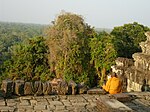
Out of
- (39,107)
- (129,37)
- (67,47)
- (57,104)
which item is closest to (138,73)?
(57,104)

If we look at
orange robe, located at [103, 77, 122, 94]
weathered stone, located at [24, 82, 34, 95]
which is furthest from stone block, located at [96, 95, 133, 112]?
weathered stone, located at [24, 82, 34, 95]

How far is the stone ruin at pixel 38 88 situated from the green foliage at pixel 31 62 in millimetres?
15836

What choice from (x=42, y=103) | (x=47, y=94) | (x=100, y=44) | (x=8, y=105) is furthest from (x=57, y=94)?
(x=100, y=44)

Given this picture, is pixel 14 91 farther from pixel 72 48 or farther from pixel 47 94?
pixel 72 48

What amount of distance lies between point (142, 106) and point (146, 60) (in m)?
5.24

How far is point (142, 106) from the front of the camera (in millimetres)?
7828

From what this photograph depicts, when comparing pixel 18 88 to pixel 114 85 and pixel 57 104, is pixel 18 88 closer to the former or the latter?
pixel 57 104

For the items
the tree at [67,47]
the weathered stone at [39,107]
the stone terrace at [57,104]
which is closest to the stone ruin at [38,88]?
A: the stone terrace at [57,104]

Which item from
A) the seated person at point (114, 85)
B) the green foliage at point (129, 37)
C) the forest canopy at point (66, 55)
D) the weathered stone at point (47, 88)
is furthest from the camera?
the green foliage at point (129, 37)

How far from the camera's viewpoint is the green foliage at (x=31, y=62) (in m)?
24.5

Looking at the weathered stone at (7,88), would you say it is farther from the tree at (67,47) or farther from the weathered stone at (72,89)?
the tree at (67,47)

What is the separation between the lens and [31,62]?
2505cm

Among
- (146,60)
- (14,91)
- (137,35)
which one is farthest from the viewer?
(137,35)

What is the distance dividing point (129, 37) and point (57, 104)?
28.2 metres
